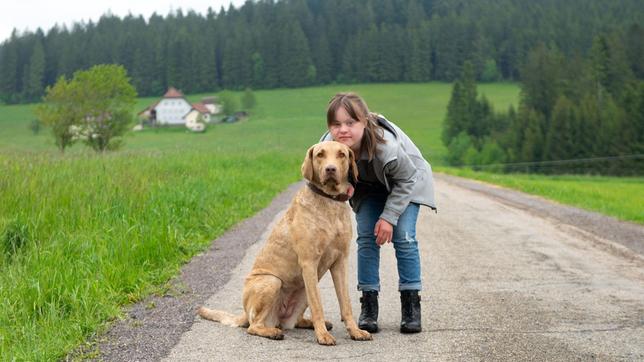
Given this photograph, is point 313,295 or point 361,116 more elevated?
point 361,116

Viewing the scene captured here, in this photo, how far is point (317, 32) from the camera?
145m

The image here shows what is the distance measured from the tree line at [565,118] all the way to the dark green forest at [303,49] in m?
38.3

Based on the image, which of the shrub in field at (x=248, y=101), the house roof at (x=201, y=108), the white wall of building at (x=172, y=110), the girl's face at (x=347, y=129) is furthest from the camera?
the shrub in field at (x=248, y=101)

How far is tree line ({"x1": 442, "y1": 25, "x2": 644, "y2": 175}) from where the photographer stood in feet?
159

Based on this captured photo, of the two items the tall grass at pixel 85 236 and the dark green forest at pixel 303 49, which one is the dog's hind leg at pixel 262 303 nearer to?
the tall grass at pixel 85 236

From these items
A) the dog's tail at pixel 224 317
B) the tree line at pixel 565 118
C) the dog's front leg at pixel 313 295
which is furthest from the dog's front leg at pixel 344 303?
the tree line at pixel 565 118

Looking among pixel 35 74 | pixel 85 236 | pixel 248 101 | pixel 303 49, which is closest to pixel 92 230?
pixel 85 236

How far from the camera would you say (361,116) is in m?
4.68

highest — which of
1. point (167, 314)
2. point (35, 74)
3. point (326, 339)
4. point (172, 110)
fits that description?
point (35, 74)

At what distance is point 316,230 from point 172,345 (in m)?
1.20

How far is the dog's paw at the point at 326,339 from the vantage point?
4363 mm

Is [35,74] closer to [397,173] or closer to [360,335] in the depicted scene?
[397,173]

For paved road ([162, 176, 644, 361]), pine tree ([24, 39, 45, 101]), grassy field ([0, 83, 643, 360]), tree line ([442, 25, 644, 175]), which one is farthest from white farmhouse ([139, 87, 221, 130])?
paved road ([162, 176, 644, 361])

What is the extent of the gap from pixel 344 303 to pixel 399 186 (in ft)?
3.07
